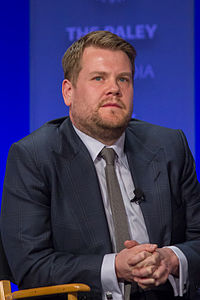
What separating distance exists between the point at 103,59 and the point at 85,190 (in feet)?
1.95

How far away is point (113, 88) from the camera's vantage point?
203 centimetres

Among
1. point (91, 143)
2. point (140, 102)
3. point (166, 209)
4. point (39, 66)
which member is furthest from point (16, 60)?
point (166, 209)

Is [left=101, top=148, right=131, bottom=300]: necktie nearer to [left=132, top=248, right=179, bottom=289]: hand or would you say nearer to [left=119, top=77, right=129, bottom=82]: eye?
[left=132, top=248, right=179, bottom=289]: hand

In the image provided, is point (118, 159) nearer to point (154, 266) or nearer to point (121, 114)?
point (121, 114)

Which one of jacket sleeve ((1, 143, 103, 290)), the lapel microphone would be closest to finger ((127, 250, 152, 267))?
jacket sleeve ((1, 143, 103, 290))

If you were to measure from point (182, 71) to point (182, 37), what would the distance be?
0.27 metres

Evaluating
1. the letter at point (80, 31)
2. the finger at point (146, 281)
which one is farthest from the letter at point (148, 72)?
the finger at point (146, 281)

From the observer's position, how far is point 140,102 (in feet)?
12.5

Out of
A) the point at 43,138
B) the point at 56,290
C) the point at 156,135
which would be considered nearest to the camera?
the point at 56,290

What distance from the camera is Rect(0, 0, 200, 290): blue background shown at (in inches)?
147

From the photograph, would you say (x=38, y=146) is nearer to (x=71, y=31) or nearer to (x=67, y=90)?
(x=67, y=90)

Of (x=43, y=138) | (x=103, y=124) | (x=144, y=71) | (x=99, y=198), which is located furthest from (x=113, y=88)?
(x=144, y=71)

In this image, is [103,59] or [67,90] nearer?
[103,59]

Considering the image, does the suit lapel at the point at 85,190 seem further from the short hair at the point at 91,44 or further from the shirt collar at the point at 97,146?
the short hair at the point at 91,44
